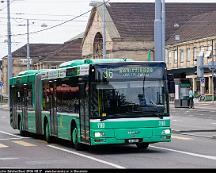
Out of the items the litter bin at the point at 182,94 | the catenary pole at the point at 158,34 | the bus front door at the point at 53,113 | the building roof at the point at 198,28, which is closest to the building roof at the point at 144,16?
the building roof at the point at 198,28

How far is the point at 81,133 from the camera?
18500mm

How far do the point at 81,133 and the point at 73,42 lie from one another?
378 ft

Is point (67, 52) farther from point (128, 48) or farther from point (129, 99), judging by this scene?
point (129, 99)

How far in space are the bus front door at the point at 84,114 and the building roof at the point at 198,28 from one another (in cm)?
6339

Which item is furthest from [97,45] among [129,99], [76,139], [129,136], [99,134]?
[99,134]

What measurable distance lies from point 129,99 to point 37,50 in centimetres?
12020

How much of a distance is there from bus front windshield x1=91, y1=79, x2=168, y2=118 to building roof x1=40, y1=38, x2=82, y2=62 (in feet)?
336

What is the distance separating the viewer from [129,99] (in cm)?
1786

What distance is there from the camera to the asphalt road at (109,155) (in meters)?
14.9

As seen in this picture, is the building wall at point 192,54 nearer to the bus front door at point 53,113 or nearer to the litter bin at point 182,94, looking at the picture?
the litter bin at point 182,94

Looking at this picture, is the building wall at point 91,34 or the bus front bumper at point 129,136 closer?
the bus front bumper at point 129,136

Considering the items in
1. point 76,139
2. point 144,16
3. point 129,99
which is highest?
point 144,16

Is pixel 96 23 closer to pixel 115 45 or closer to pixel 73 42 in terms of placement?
pixel 115 45

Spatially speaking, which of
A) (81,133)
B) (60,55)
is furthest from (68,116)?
(60,55)
